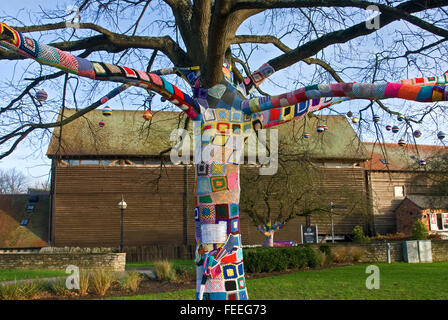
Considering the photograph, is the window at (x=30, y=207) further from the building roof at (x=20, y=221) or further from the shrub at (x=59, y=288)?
the shrub at (x=59, y=288)

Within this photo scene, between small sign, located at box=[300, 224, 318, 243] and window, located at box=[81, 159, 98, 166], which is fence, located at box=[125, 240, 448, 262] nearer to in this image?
small sign, located at box=[300, 224, 318, 243]

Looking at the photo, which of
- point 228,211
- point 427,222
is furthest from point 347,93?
point 427,222

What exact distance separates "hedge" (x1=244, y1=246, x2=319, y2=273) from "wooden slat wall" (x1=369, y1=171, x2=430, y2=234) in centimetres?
1507

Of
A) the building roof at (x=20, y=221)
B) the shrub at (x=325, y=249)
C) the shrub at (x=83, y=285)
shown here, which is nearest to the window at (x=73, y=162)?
the building roof at (x=20, y=221)

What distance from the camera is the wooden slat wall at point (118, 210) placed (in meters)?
26.8

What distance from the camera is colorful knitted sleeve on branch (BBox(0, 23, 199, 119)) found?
3658 mm

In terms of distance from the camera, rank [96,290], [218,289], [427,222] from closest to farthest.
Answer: [218,289] < [96,290] < [427,222]

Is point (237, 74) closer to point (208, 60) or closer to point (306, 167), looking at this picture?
point (208, 60)

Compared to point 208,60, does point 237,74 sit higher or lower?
higher

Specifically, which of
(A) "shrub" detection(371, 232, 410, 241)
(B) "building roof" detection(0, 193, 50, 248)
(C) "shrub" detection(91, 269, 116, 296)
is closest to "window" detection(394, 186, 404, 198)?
(A) "shrub" detection(371, 232, 410, 241)

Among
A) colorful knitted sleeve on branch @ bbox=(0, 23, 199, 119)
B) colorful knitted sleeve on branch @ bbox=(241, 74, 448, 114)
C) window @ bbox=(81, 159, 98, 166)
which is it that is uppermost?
window @ bbox=(81, 159, 98, 166)

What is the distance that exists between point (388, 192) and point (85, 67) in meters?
31.1
